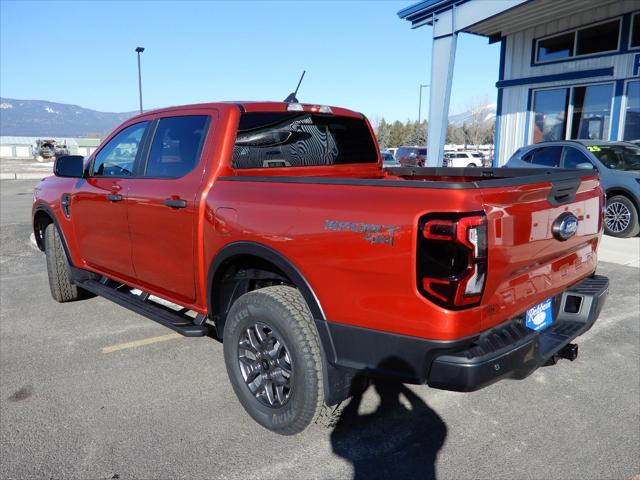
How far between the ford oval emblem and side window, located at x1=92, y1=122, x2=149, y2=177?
3.02m

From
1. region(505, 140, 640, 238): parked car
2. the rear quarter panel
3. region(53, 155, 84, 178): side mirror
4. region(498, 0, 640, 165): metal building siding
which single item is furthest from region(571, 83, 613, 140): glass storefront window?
the rear quarter panel

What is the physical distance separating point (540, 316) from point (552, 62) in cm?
1320

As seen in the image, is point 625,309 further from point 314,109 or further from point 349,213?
point 349,213

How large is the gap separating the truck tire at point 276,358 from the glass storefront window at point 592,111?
501 inches

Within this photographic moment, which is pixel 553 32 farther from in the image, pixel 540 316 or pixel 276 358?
pixel 276 358

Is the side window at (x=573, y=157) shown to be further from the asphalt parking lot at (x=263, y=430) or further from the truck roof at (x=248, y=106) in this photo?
the truck roof at (x=248, y=106)

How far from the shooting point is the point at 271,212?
9.31 feet

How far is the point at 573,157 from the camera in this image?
373 inches

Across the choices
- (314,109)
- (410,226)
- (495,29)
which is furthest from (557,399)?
(495,29)

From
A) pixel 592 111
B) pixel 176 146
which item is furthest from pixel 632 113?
pixel 176 146

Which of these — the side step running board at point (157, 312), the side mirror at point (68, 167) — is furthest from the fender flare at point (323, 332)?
the side mirror at point (68, 167)

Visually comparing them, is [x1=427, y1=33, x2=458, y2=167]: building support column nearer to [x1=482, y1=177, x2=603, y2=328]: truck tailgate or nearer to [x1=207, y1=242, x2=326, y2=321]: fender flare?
[x1=482, y1=177, x2=603, y2=328]: truck tailgate

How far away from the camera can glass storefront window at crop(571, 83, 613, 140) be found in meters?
12.9

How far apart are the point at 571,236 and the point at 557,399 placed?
1179mm
